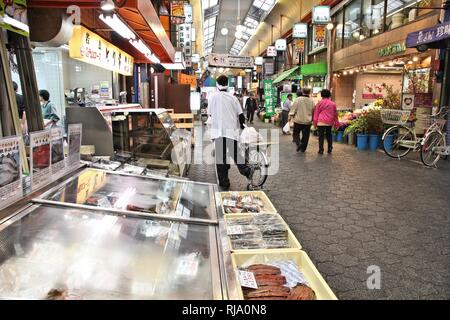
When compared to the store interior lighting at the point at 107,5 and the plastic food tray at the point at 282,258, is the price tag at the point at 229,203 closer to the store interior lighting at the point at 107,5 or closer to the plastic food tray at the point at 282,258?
the plastic food tray at the point at 282,258

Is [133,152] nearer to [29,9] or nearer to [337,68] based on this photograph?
[29,9]

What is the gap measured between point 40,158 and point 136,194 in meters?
0.93

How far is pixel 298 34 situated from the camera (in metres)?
20.7

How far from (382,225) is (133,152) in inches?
156

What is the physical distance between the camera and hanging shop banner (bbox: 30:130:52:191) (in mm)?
2826

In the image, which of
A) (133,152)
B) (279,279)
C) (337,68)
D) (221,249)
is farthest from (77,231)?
(337,68)

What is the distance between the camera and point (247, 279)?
8.46ft

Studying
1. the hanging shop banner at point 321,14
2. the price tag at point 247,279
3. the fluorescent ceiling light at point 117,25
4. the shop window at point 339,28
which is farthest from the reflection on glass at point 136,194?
the shop window at point 339,28

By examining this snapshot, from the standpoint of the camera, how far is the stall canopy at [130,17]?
3.77 m

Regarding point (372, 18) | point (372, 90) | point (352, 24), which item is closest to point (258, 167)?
point (372, 18)

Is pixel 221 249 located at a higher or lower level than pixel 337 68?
lower

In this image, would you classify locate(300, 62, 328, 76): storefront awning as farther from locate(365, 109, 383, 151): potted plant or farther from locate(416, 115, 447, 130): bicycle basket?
locate(416, 115, 447, 130): bicycle basket

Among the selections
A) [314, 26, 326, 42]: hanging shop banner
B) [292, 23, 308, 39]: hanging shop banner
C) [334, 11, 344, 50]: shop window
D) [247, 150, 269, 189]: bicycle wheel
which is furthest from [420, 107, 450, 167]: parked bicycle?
[292, 23, 308, 39]: hanging shop banner

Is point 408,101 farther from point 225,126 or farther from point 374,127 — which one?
point 225,126
